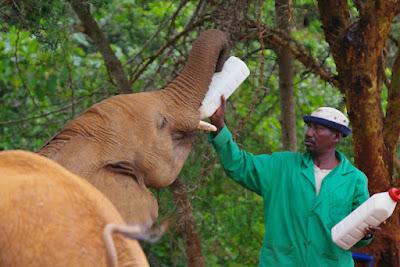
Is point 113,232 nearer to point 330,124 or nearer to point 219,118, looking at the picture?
point 219,118

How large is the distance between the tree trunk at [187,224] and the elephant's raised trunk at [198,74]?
127 cm

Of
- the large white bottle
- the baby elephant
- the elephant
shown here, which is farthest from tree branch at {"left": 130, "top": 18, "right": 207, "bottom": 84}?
the baby elephant

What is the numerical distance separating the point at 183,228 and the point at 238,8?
1.79 meters

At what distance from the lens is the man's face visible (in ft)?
23.6

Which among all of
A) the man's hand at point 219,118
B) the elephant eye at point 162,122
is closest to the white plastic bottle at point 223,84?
the man's hand at point 219,118

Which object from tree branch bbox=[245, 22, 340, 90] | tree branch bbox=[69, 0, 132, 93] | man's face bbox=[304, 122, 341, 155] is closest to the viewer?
man's face bbox=[304, 122, 341, 155]

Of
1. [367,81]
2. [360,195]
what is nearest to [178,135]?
[360,195]

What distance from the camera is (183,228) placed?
875 cm

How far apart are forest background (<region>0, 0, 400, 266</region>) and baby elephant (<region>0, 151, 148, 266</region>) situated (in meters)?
3.66

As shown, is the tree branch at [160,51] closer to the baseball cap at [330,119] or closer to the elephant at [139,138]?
the elephant at [139,138]

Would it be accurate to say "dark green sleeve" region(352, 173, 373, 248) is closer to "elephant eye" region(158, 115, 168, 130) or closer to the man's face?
the man's face

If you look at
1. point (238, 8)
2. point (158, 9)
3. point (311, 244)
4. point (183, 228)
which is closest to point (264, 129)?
point (158, 9)

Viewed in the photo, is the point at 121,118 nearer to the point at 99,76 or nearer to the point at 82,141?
the point at 82,141

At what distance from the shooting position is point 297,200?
711 centimetres
